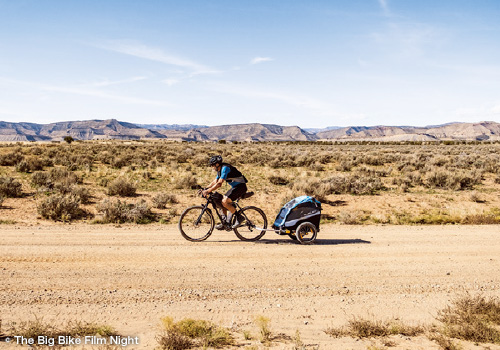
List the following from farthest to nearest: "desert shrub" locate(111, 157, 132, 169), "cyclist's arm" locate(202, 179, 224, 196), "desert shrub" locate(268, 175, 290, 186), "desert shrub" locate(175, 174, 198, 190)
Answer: "desert shrub" locate(111, 157, 132, 169) → "desert shrub" locate(268, 175, 290, 186) → "desert shrub" locate(175, 174, 198, 190) → "cyclist's arm" locate(202, 179, 224, 196)

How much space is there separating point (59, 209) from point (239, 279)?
8292 mm

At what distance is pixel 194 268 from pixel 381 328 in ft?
12.2

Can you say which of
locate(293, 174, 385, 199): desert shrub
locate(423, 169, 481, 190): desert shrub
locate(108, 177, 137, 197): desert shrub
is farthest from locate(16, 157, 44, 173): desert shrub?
locate(423, 169, 481, 190): desert shrub

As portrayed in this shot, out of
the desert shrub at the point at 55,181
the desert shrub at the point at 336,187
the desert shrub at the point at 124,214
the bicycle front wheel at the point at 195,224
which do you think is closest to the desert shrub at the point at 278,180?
the desert shrub at the point at 336,187

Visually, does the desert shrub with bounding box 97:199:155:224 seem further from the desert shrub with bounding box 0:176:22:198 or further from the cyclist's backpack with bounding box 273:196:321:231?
the cyclist's backpack with bounding box 273:196:321:231

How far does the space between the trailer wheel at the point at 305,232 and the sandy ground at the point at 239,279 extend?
22cm

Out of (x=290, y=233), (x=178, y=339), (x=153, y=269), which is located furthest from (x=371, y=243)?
(x=178, y=339)

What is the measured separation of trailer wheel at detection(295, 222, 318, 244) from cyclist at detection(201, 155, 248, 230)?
5.04 ft

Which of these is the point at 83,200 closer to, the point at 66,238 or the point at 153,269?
the point at 66,238

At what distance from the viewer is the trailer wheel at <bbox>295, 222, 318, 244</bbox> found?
873 centimetres

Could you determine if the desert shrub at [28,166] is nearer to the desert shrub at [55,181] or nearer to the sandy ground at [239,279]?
the desert shrub at [55,181]

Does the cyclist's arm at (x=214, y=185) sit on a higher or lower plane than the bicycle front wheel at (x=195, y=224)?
higher

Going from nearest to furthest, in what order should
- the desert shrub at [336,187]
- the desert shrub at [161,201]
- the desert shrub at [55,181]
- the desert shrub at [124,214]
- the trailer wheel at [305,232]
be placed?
the trailer wheel at [305,232], the desert shrub at [124,214], the desert shrub at [161,201], the desert shrub at [55,181], the desert shrub at [336,187]

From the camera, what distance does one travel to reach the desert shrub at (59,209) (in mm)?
11414
